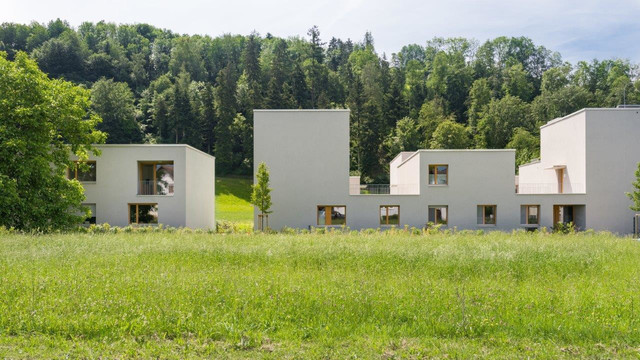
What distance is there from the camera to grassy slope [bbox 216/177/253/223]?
1708 inches

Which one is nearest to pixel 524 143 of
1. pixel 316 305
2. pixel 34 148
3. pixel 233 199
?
pixel 233 199

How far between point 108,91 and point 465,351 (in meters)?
72.6

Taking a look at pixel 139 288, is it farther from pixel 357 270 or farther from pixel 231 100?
pixel 231 100

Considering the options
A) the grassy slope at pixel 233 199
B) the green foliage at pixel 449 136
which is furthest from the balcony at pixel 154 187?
the green foliage at pixel 449 136

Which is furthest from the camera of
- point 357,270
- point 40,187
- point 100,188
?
point 100,188

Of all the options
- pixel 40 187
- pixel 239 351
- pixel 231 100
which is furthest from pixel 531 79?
pixel 239 351

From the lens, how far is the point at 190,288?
796 centimetres

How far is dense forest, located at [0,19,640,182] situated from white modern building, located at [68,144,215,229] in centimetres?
3472

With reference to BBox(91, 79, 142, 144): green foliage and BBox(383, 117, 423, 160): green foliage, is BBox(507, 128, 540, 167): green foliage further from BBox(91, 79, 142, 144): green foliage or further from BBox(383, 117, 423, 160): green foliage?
BBox(91, 79, 142, 144): green foliage

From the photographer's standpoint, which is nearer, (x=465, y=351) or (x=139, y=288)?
(x=465, y=351)

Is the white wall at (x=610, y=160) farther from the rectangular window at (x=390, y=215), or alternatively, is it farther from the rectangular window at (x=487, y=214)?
the rectangular window at (x=390, y=215)

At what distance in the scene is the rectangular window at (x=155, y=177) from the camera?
24.6 meters

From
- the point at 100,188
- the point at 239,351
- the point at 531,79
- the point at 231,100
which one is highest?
the point at 531,79

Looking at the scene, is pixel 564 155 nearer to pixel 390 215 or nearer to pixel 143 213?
pixel 390 215
